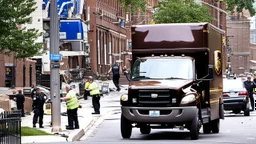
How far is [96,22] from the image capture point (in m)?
80.3

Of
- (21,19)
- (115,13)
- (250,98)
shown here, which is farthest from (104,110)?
(115,13)

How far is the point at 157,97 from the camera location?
869 inches

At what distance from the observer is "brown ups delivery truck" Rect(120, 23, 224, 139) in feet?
72.2

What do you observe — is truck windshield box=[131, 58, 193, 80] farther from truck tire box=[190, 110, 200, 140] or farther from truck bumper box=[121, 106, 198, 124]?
truck tire box=[190, 110, 200, 140]

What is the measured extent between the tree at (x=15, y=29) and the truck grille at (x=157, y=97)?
7.17 metres

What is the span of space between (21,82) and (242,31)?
147938 mm

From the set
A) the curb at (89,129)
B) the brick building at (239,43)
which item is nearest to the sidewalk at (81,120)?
the curb at (89,129)

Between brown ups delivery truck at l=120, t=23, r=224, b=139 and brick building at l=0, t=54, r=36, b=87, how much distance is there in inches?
921

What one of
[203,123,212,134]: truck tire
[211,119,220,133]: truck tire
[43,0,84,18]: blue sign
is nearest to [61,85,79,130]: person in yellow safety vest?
[203,123,212,134]: truck tire

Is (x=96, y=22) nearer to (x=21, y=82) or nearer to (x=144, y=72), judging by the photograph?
(x=21, y=82)

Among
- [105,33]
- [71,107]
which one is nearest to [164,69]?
[71,107]

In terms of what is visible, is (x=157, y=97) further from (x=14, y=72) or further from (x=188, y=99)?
(x=14, y=72)

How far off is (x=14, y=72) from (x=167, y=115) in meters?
26.9

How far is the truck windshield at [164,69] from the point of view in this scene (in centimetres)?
2292
